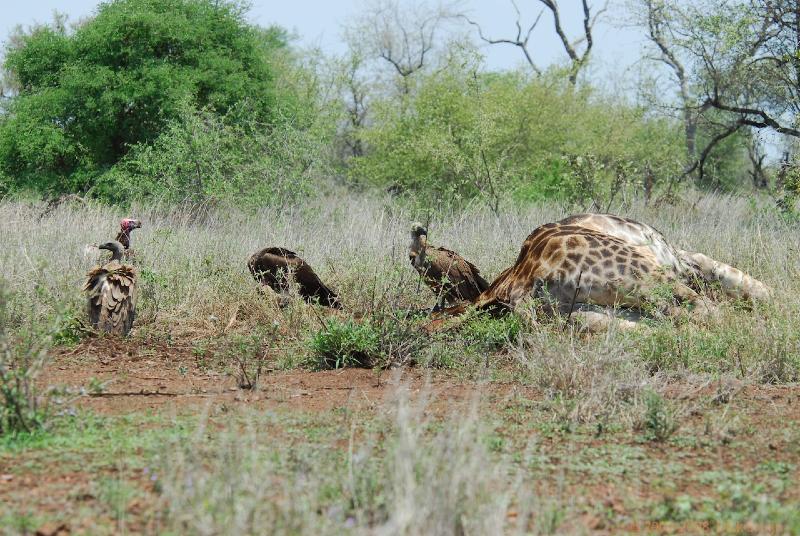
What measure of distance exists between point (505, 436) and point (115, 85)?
17363mm

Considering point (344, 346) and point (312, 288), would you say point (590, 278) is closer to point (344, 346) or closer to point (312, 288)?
point (344, 346)

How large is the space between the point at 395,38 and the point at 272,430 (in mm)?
39804

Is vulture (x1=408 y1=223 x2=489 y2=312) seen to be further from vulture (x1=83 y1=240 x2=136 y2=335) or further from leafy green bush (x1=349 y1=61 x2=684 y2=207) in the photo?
leafy green bush (x1=349 y1=61 x2=684 y2=207)

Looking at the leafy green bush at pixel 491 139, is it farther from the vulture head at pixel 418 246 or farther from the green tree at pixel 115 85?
the vulture head at pixel 418 246

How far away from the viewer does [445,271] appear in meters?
8.60

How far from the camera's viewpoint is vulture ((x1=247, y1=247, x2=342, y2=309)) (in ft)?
28.5

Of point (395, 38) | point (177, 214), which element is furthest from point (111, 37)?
point (395, 38)

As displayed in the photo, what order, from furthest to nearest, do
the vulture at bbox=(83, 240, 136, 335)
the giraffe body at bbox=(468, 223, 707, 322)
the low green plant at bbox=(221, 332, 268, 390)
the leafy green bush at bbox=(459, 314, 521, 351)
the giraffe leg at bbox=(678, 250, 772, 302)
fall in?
1. the giraffe leg at bbox=(678, 250, 772, 302)
2. the vulture at bbox=(83, 240, 136, 335)
3. the giraffe body at bbox=(468, 223, 707, 322)
4. the leafy green bush at bbox=(459, 314, 521, 351)
5. the low green plant at bbox=(221, 332, 268, 390)

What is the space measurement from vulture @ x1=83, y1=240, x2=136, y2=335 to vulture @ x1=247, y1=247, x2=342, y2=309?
4.29ft

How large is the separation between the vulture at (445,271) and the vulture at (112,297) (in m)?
2.46

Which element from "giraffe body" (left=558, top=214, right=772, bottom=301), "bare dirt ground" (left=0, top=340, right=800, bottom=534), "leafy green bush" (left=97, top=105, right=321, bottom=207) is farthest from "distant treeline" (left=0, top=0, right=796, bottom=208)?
A: "bare dirt ground" (left=0, top=340, right=800, bottom=534)

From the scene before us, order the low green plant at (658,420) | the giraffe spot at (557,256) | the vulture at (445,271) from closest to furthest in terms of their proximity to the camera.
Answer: the low green plant at (658,420) < the giraffe spot at (557,256) < the vulture at (445,271)

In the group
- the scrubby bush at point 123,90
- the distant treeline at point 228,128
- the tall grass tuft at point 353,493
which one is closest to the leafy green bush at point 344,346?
the tall grass tuft at point 353,493

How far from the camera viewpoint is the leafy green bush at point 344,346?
6.83 m
